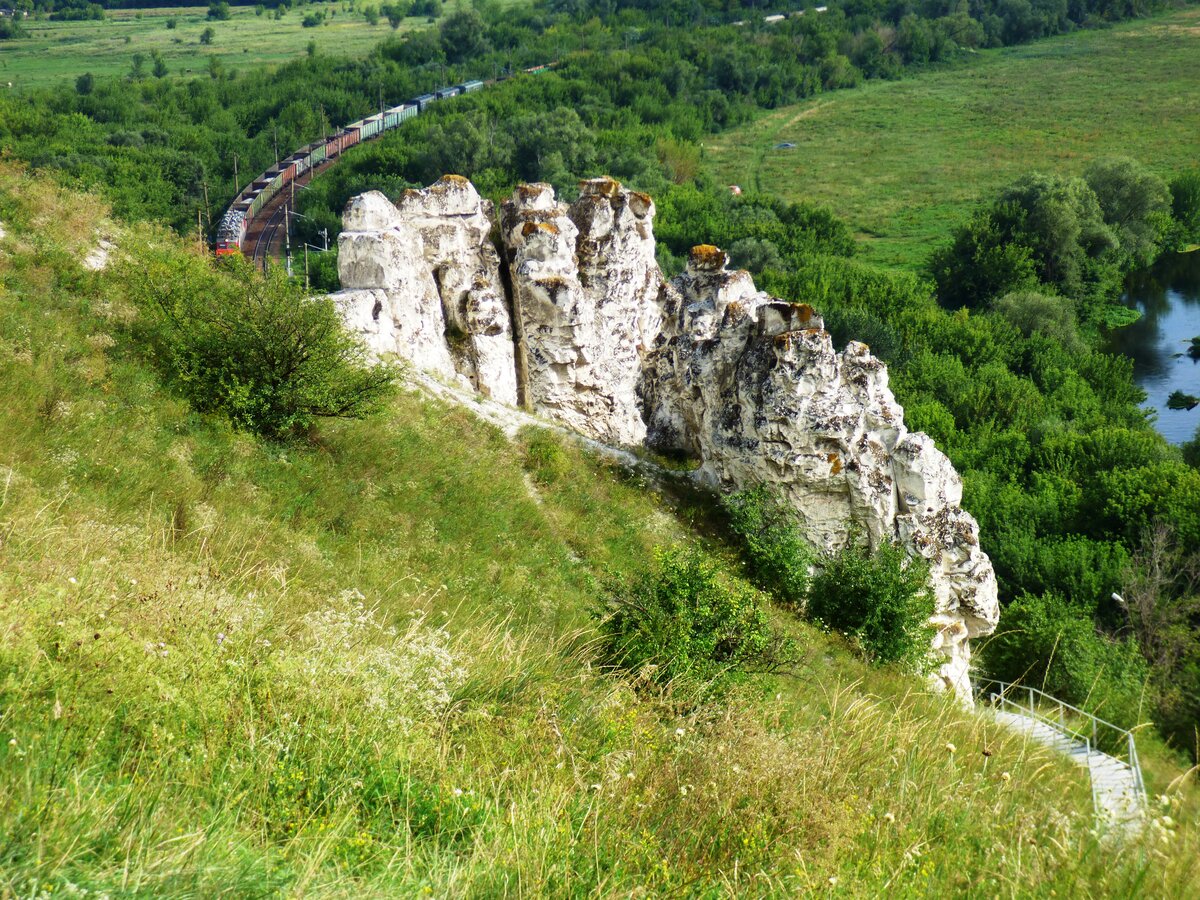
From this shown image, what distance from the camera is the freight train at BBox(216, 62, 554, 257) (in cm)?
6319

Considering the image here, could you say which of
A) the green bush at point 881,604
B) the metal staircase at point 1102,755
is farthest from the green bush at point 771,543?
the metal staircase at point 1102,755

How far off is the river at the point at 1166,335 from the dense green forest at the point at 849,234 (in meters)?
1.55

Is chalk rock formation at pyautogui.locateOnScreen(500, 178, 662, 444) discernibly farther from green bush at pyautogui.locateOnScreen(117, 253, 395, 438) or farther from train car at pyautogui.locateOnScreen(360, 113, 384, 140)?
train car at pyautogui.locateOnScreen(360, 113, 384, 140)

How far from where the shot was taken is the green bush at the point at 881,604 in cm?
1536

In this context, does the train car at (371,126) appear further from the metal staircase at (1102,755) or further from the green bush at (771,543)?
the metal staircase at (1102,755)

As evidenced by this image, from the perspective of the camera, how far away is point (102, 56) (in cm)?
11094

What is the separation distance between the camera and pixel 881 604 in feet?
51.0

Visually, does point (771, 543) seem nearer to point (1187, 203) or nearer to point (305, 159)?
point (1187, 203)

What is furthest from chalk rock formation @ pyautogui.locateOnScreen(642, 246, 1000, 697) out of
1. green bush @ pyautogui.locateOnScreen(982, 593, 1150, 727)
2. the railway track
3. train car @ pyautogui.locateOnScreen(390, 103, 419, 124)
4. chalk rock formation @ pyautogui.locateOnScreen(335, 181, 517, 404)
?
train car @ pyautogui.locateOnScreen(390, 103, 419, 124)

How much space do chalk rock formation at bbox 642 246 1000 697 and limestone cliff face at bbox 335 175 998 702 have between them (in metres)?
0.03

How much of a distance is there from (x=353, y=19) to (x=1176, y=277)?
121 metres

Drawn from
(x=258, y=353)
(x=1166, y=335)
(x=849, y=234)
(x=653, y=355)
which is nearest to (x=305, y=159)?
(x=849, y=234)

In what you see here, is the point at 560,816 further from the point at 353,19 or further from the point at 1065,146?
the point at 353,19

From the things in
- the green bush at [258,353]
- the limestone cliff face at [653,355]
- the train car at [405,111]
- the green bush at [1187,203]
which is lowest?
the green bush at [1187,203]
